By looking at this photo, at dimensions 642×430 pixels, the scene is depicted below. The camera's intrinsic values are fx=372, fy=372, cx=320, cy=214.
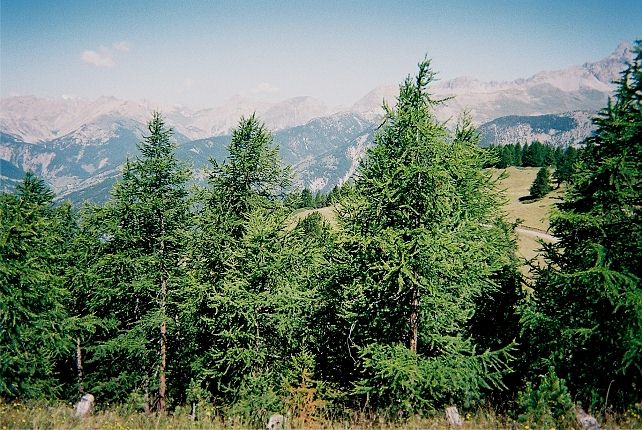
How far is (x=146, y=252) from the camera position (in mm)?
16219

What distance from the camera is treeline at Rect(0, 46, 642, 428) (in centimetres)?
927

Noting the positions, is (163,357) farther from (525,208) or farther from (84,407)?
(525,208)

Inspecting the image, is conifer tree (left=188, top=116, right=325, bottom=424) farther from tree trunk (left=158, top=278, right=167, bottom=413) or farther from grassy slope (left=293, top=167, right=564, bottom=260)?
grassy slope (left=293, top=167, right=564, bottom=260)

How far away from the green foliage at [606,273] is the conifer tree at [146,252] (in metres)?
13.5

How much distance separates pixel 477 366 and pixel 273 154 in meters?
10.2

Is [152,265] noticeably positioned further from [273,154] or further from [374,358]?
[374,358]

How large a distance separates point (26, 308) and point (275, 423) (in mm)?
13262

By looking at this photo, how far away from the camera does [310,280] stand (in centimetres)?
1313

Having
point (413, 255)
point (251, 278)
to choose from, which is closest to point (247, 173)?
point (251, 278)

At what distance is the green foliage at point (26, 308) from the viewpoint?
14805 millimetres

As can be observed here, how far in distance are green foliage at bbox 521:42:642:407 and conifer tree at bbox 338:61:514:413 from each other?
277 centimetres

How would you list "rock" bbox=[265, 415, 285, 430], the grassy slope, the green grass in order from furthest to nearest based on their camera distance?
1. the grassy slope
2. "rock" bbox=[265, 415, 285, 430]
3. the green grass

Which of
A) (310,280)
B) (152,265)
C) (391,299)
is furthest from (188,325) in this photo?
(391,299)

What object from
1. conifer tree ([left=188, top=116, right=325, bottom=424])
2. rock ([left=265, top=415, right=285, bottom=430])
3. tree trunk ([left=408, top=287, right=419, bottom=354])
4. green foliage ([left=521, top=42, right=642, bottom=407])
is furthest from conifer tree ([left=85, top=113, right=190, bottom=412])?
green foliage ([left=521, top=42, right=642, bottom=407])
